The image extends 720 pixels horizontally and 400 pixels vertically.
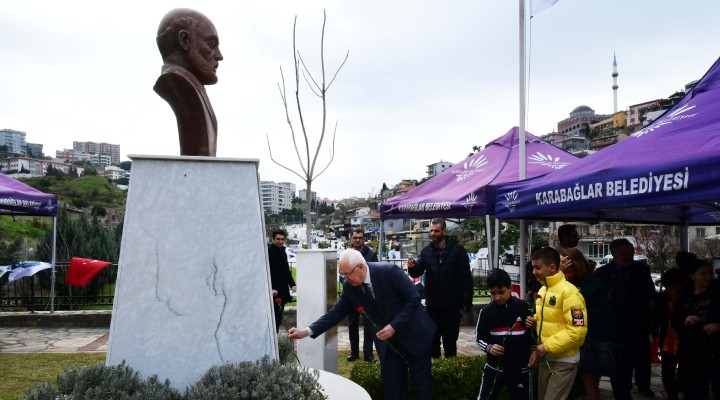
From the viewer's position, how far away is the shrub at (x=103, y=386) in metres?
2.51

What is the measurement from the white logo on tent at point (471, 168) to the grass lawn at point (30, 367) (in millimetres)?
6105

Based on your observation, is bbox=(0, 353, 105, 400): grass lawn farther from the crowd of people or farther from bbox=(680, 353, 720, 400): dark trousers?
bbox=(680, 353, 720, 400): dark trousers

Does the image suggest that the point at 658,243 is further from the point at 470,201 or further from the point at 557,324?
the point at 557,324

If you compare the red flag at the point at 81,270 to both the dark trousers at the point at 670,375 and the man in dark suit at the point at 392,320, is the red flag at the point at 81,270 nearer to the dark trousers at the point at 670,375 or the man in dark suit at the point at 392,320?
the man in dark suit at the point at 392,320

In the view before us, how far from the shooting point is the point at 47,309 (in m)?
10.2

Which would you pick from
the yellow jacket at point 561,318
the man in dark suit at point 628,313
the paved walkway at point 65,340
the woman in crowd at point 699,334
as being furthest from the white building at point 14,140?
the woman in crowd at point 699,334

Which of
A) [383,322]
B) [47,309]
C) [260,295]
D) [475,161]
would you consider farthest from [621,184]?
[47,309]

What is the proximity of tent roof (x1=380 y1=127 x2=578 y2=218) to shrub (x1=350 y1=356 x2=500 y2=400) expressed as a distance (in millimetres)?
2624

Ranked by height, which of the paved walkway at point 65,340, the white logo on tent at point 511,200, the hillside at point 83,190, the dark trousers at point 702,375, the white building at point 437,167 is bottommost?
the paved walkway at point 65,340

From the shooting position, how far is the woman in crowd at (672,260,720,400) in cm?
422

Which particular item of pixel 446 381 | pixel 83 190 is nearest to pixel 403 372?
pixel 446 381

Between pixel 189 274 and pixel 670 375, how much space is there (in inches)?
186

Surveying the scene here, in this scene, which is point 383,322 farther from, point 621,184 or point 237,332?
point 621,184

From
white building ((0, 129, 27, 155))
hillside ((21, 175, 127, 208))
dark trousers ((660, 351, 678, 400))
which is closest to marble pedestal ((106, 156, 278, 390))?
dark trousers ((660, 351, 678, 400))
